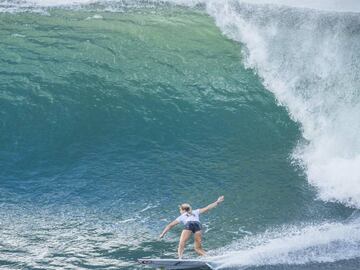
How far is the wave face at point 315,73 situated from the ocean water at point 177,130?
0.16ft

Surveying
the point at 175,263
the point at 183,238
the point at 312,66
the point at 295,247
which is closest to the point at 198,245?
the point at 183,238

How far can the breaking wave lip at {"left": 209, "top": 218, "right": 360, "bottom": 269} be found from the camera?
11742mm

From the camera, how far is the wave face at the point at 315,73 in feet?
49.2

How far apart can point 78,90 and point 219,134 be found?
4.40 metres

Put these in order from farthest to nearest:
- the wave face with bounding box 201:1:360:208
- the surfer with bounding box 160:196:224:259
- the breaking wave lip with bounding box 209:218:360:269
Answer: the wave face with bounding box 201:1:360:208 → the surfer with bounding box 160:196:224:259 → the breaking wave lip with bounding box 209:218:360:269

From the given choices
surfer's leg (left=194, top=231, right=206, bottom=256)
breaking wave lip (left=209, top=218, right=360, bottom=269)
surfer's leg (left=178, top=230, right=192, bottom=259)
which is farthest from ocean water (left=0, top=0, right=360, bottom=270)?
surfer's leg (left=178, top=230, right=192, bottom=259)

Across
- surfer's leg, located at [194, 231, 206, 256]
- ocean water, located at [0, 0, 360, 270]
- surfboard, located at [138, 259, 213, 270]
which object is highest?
ocean water, located at [0, 0, 360, 270]

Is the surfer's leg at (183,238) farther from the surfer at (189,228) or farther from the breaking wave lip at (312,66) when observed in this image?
the breaking wave lip at (312,66)

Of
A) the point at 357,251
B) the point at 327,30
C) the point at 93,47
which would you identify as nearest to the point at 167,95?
the point at 93,47

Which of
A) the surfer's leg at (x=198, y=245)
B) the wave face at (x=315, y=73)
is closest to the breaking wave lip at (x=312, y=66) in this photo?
the wave face at (x=315, y=73)

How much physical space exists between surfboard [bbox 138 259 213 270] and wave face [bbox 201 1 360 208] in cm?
398

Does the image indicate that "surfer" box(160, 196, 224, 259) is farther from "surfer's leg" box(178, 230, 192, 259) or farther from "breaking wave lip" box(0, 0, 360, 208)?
"breaking wave lip" box(0, 0, 360, 208)

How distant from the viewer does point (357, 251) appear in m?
12.0

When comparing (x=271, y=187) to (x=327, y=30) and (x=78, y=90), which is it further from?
(x=327, y=30)
